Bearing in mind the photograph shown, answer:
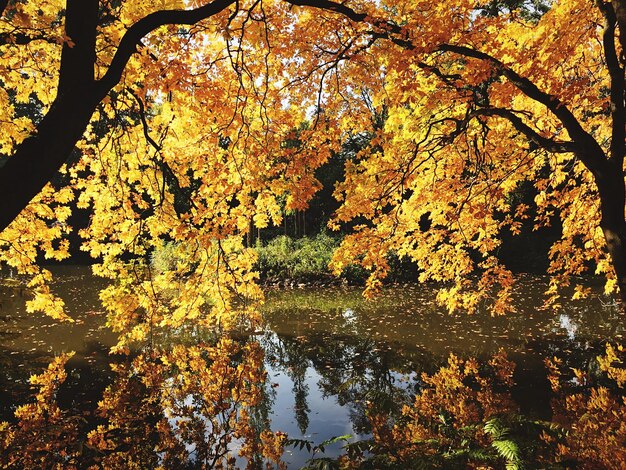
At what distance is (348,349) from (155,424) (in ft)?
15.8

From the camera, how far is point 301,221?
28.4 metres

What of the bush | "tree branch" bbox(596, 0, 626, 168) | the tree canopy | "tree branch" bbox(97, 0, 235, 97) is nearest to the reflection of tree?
the tree canopy

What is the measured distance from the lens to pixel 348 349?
31.9 ft

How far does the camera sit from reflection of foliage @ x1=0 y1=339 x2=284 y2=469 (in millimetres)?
5344

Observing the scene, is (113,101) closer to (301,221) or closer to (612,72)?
(612,72)

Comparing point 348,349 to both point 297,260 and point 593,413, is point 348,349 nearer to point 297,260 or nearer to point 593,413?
point 593,413

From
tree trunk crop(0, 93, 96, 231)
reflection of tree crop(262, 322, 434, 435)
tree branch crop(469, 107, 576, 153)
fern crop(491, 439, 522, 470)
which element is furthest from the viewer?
reflection of tree crop(262, 322, 434, 435)

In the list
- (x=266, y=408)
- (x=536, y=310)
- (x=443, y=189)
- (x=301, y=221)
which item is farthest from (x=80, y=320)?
(x=301, y=221)

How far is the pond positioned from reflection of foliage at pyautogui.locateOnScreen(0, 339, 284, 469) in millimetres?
315

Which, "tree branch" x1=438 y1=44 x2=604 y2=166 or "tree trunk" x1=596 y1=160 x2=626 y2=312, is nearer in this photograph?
"tree trunk" x1=596 y1=160 x2=626 y2=312

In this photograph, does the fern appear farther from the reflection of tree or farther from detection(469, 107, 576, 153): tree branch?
detection(469, 107, 576, 153): tree branch

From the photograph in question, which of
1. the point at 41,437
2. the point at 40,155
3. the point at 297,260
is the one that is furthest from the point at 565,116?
the point at 297,260

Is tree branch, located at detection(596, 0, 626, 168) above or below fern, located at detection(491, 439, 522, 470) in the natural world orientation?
above

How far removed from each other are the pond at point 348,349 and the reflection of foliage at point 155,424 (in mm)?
315
